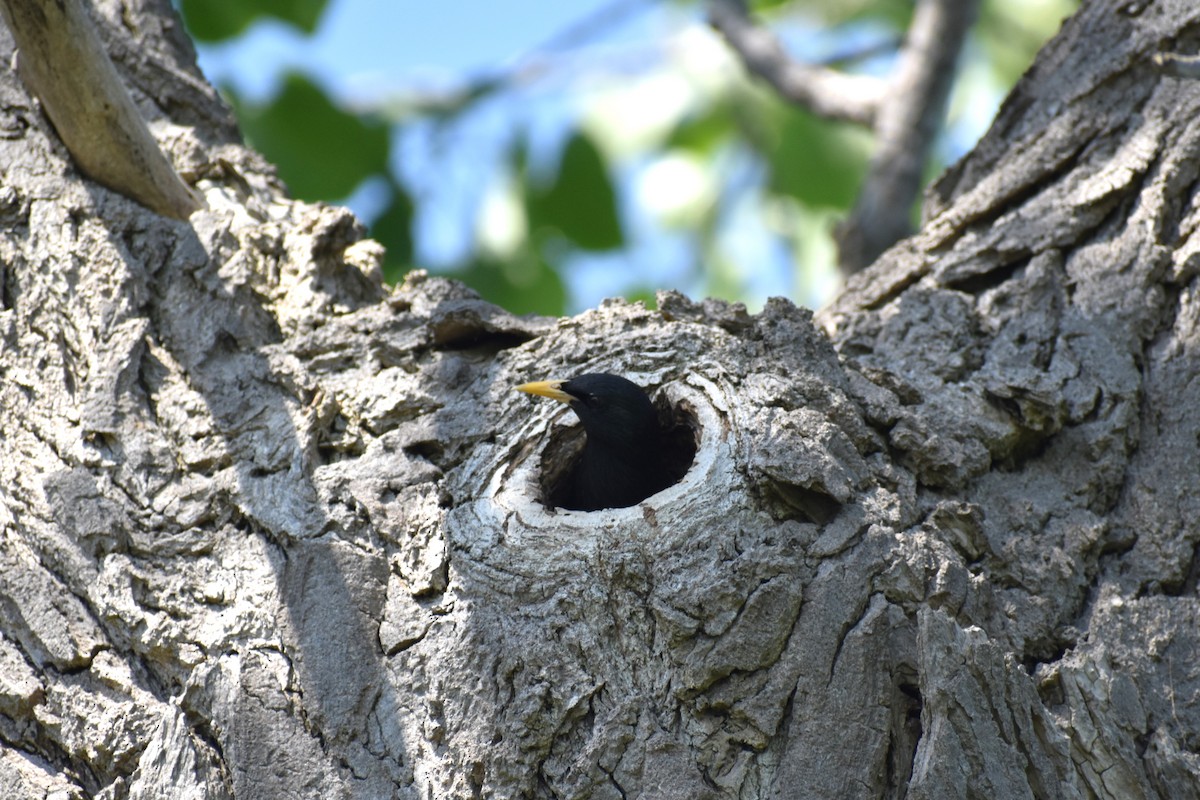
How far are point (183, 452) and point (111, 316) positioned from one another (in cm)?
49

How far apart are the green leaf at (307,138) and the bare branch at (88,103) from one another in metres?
1.24

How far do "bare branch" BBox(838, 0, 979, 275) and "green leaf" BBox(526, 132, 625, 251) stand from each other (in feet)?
3.38

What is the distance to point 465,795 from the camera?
2373 mm

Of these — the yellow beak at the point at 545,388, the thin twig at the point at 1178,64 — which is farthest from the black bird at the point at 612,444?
the thin twig at the point at 1178,64

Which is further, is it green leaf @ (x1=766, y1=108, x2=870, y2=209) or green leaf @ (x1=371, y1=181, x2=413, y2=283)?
green leaf @ (x1=766, y1=108, x2=870, y2=209)

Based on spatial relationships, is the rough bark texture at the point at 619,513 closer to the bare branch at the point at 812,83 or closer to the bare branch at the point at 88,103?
the bare branch at the point at 88,103

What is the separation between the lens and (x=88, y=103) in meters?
3.22

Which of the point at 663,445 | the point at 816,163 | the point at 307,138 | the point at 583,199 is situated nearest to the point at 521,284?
the point at 583,199

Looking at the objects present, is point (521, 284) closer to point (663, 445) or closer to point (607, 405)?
point (663, 445)

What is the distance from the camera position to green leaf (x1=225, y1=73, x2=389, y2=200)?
15.5 ft

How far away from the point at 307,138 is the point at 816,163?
242 centimetres

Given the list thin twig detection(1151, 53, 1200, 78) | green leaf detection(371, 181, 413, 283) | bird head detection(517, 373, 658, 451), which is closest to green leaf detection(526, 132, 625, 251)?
green leaf detection(371, 181, 413, 283)

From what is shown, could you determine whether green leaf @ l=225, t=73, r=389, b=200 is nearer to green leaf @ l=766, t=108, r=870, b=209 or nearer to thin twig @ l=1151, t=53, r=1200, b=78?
green leaf @ l=766, t=108, r=870, b=209

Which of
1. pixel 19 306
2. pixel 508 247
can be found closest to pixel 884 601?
pixel 19 306
